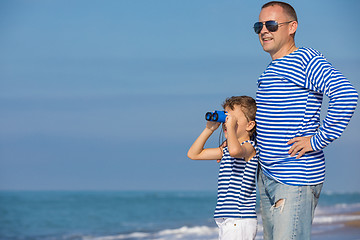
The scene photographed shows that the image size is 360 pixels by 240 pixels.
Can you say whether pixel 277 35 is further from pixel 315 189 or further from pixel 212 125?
pixel 315 189

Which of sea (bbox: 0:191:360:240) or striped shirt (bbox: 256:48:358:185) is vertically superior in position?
striped shirt (bbox: 256:48:358:185)

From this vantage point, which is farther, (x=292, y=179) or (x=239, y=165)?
(x=239, y=165)

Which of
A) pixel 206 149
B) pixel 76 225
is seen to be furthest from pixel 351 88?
pixel 76 225

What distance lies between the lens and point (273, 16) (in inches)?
131

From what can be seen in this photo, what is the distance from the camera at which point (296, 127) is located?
3.12 meters

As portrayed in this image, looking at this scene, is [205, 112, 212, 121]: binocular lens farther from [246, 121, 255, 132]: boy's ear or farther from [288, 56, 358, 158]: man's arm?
[288, 56, 358, 158]: man's arm

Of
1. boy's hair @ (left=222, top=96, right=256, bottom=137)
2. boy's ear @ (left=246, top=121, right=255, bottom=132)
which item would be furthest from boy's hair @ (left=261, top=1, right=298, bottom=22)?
boy's ear @ (left=246, top=121, right=255, bottom=132)

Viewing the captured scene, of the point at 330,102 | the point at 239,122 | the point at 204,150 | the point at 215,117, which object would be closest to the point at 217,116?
the point at 215,117

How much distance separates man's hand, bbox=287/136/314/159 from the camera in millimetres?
3061

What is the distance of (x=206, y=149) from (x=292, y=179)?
790mm

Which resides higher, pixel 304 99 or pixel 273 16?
pixel 273 16

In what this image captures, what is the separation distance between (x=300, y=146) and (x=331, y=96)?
1.05ft

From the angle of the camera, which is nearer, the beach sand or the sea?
the beach sand

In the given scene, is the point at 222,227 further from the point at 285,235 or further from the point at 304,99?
the point at 304,99
